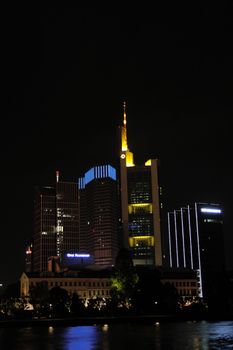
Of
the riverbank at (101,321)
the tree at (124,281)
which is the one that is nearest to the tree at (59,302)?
the tree at (124,281)

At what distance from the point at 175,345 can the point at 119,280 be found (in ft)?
250

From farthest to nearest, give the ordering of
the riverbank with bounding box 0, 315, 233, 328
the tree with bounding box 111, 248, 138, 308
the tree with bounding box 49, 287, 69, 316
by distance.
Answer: the tree with bounding box 49, 287, 69, 316
the tree with bounding box 111, 248, 138, 308
the riverbank with bounding box 0, 315, 233, 328

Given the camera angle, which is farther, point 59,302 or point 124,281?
point 59,302

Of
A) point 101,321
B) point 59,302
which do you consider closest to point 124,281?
point 59,302

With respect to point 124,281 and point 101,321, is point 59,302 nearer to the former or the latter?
point 124,281

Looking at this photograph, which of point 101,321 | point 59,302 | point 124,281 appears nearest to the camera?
point 101,321

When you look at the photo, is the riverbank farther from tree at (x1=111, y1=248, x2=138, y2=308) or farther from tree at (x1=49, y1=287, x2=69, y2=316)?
tree at (x1=49, y1=287, x2=69, y2=316)

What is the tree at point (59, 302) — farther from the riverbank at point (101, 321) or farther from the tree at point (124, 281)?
the riverbank at point (101, 321)

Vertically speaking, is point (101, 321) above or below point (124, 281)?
below

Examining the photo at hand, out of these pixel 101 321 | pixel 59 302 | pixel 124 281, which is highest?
pixel 124 281

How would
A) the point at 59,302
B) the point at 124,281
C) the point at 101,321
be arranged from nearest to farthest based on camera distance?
the point at 101,321 → the point at 124,281 → the point at 59,302

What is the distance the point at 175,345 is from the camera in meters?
61.5

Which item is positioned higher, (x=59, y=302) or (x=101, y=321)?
(x=59, y=302)

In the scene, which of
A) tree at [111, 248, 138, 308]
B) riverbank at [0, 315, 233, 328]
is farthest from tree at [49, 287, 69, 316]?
riverbank at [0, 315, 233, 328]
